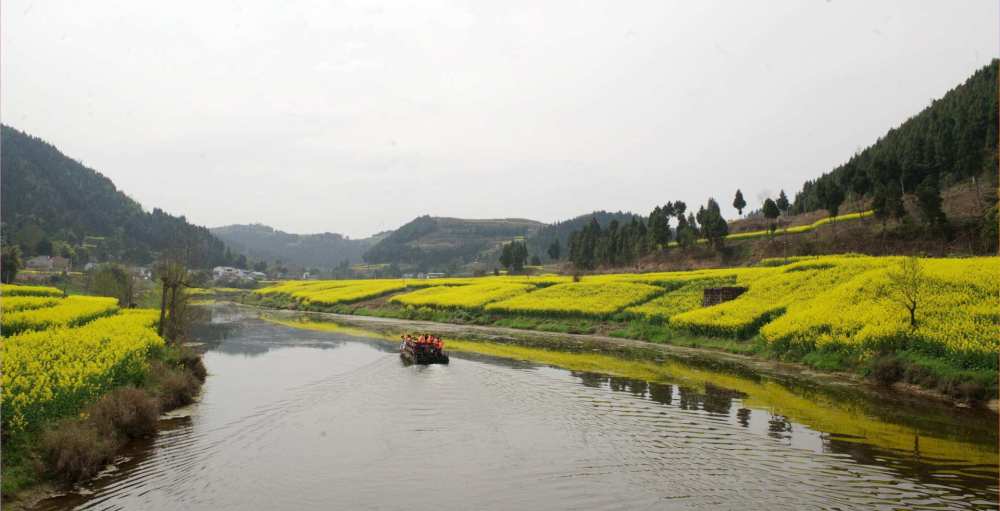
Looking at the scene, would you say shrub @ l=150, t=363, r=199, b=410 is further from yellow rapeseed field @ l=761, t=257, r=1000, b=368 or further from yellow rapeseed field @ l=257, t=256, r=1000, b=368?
yellow rapeseed field @ l=761, t=257, r=1000, b=368

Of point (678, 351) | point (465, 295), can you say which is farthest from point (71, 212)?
point (678, 351)

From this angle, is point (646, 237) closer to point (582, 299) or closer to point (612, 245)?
point (612, 245)

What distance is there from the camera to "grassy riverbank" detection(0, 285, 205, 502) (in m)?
12.1

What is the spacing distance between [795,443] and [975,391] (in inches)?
378

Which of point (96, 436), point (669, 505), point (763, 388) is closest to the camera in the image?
point (669, 505)

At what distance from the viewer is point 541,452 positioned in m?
16.0

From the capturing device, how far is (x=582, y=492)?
13.1 m

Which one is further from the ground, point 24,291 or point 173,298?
point 24,291

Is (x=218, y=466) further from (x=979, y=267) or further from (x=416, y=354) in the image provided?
(x=979, y=267)

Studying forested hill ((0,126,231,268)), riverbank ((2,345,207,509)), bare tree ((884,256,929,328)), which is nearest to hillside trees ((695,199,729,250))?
bare tree ((884,256,929,328))

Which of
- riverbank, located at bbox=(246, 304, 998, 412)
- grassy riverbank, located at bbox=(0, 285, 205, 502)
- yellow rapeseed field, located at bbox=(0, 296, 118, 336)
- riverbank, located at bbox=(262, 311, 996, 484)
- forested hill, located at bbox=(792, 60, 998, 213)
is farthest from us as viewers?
forested hill, located at bbox=(792, 60, 998, 213)

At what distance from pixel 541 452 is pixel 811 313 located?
24.2 m

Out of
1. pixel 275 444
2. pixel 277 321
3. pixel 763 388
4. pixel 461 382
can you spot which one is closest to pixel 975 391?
pixel 763 388

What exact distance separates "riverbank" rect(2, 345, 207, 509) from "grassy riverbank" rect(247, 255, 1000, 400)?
87.1 ft
